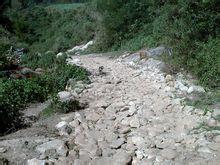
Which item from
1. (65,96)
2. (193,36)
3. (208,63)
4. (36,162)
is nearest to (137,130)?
(36,162)

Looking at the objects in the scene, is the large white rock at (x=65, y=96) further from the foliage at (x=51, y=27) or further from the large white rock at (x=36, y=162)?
the foliage at (x=51, y=27)

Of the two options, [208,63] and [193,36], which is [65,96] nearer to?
[208,63]

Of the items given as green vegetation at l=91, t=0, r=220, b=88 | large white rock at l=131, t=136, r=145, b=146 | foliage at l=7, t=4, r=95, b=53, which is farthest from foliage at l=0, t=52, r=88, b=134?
foliage at l=7, t=4, r=95, b=53

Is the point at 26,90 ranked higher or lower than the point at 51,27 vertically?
higher

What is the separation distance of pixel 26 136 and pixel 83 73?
465 cm

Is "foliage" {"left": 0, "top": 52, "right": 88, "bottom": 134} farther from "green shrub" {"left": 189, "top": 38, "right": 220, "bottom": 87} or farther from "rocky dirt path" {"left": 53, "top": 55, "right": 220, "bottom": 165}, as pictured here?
"green shrub" {"left": 189, "top": 38, "right": 220, "bottom": 87}

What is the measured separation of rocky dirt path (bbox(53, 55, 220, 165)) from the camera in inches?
238

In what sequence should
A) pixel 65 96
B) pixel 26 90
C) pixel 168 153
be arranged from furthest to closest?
1. pixel 26 90
2. pixel 65 96
3. pixel 168 153

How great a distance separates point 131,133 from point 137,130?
0.16 meters

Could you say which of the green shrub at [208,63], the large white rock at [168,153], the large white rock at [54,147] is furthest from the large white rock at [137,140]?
the green shrub at [208,63]

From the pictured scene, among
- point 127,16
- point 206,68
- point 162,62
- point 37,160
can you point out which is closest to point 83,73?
point 162,62

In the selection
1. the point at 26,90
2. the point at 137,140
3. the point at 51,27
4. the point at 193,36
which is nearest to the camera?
the point at 137,140

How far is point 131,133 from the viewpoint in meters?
7.02

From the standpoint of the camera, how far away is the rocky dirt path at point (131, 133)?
6016 mm
